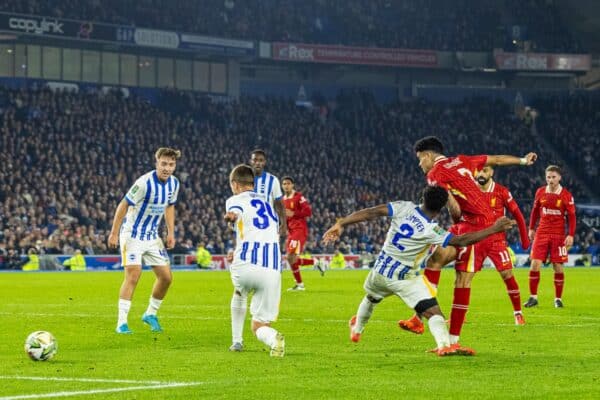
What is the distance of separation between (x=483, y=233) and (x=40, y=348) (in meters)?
4.67

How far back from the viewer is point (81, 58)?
6112 centimetres

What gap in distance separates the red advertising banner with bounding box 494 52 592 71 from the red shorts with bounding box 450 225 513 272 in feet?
184

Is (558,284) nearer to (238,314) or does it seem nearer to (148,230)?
(148,230)

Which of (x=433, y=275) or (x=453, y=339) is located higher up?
(x=433, y=275)

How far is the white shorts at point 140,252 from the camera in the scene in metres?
16.0

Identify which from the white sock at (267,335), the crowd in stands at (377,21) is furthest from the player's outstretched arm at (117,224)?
the crowd in stands at (377,21)

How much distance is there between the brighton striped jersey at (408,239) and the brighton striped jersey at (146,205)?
4516 millimetres

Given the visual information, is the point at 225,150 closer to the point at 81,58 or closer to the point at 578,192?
the point at 81,58

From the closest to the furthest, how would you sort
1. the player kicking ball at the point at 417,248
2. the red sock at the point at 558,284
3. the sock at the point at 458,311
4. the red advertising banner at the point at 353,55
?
the player kicking ball at the point at 417,248 < the sock at the point at 458,311 < the red sock at the point at 558,284 < the red advertising banner at the point at 353,55

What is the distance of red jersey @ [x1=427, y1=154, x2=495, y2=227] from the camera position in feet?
46.0

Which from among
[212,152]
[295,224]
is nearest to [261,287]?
[295,224]

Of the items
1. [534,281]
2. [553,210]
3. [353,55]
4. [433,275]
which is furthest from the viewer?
[353,55]

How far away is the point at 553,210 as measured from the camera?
22.2 metres

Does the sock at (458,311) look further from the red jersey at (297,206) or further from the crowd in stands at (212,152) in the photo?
the crowd in stands at (212,152)
